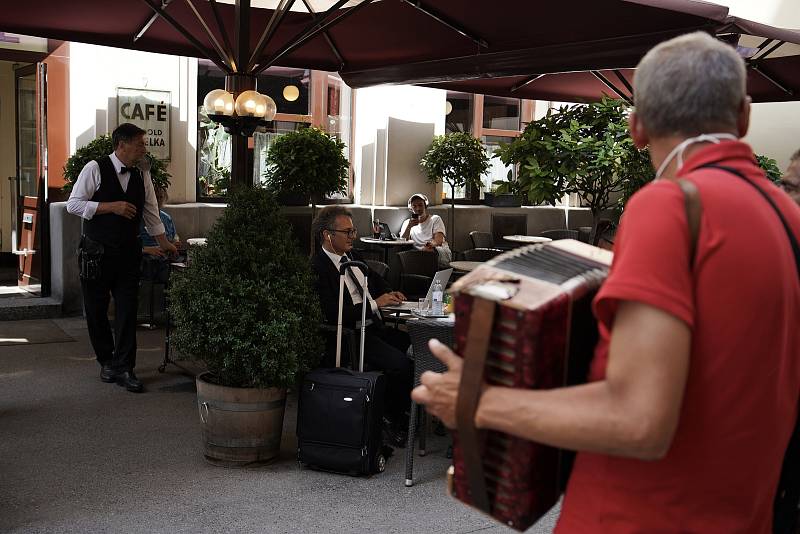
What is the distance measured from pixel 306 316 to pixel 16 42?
303 inches

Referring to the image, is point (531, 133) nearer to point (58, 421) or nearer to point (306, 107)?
point (58, 421)

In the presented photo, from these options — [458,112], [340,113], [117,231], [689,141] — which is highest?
[458,112]

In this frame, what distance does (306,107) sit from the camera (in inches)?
506

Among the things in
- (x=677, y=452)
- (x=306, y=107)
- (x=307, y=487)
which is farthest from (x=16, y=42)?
(x=677, y=452)

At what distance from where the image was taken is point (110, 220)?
6.51 metres

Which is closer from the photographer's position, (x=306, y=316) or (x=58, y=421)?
(x=306, y=316)

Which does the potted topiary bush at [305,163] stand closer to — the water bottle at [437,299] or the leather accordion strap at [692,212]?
the water bottle at [437,299]

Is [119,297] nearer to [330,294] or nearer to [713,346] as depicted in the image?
[330,294]

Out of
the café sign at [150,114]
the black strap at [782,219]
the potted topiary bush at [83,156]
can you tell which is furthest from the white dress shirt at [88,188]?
the black strap at [782,219]

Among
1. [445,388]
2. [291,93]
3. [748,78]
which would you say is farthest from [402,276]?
[445,388]

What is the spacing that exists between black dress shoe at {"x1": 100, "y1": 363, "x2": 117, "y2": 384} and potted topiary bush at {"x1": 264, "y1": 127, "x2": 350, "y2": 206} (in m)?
4.31

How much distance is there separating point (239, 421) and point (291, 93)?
853 cm

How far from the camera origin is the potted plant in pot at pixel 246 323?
15.5 feet

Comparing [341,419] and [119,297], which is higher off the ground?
[119,297]
